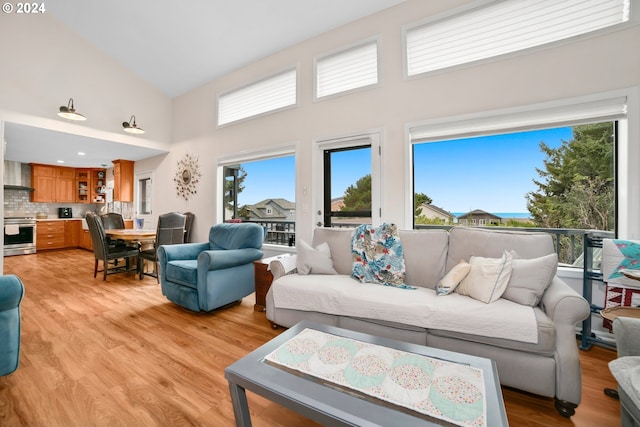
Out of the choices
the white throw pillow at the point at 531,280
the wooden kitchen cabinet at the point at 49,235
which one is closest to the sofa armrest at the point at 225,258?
the white throw pillow at the point at 531,280

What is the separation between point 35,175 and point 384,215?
892 cm

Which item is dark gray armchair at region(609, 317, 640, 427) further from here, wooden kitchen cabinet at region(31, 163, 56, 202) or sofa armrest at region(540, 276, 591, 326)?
wooden kitchen cabinet at region(31, 163, 56, 202)

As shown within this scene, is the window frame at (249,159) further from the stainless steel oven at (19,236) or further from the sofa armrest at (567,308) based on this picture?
the stainless steel oven at (19,236)

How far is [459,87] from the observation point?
106 inches

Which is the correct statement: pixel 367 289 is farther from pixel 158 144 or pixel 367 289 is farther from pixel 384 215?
pixel 158 144

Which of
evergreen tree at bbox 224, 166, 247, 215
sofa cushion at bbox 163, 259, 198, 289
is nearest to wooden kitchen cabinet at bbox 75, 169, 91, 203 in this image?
evergreen tree at bbox 224, 166, 247, 215

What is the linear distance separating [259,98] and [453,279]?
3.79 metres

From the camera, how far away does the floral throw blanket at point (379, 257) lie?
227cm

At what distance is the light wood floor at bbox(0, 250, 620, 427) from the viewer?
142cm

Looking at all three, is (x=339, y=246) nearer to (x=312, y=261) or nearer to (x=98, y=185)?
(x=312, y=261)

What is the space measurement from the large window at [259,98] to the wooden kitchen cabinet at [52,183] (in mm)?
5922

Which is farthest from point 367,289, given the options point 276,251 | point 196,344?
point 276,251

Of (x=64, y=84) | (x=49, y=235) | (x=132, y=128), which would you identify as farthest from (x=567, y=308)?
(x=49, y=235)

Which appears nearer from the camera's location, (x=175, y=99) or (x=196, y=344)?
(x=196, y=344)
